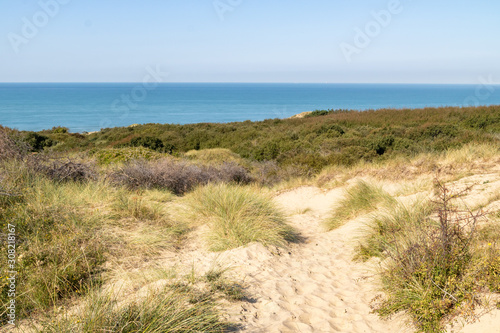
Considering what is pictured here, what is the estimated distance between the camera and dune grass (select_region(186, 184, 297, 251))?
18.7 feet

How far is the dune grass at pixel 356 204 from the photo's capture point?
7.44 metres

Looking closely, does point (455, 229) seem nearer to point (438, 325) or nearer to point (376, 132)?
point (438, 325)

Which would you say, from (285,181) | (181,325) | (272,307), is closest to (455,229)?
(272,307)

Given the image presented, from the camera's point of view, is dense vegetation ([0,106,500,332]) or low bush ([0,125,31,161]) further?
low bush ([0,125,31,161])

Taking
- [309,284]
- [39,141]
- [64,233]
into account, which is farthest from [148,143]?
[309,284]

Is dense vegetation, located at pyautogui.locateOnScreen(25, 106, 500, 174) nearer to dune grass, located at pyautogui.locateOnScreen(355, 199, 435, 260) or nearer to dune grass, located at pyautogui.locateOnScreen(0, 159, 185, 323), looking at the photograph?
dune grass, located at pyautogui.locateOnScreen(355, 199, 435, 260)

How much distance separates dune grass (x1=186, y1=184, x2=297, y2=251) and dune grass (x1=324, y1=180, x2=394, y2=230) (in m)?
1.33

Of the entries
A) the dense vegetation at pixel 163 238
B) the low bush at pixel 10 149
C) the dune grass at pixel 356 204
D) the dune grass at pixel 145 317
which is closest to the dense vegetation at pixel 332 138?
the dense vegetation at pixel 163 238

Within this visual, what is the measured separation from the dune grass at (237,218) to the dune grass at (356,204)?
52.2 inches

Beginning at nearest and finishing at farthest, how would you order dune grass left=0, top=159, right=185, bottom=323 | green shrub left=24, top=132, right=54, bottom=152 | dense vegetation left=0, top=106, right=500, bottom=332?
dense vegetation left=0, top=106, right=500, bottom=332
dune grass left=0, top=159, right=185, bottom=323
green shrub left=24, top=132, right=54, bottom=152

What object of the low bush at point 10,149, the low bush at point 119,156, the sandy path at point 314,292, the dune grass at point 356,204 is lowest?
the sandy path at point 314,292

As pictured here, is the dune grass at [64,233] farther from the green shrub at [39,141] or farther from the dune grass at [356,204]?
the green shrub at [39,141]

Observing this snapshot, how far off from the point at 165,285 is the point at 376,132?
2001 cm

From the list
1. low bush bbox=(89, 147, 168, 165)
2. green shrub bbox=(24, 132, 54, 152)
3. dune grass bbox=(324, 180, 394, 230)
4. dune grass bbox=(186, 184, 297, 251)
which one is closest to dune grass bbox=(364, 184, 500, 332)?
dune grass bbox=(186, 184, 297, 251)
